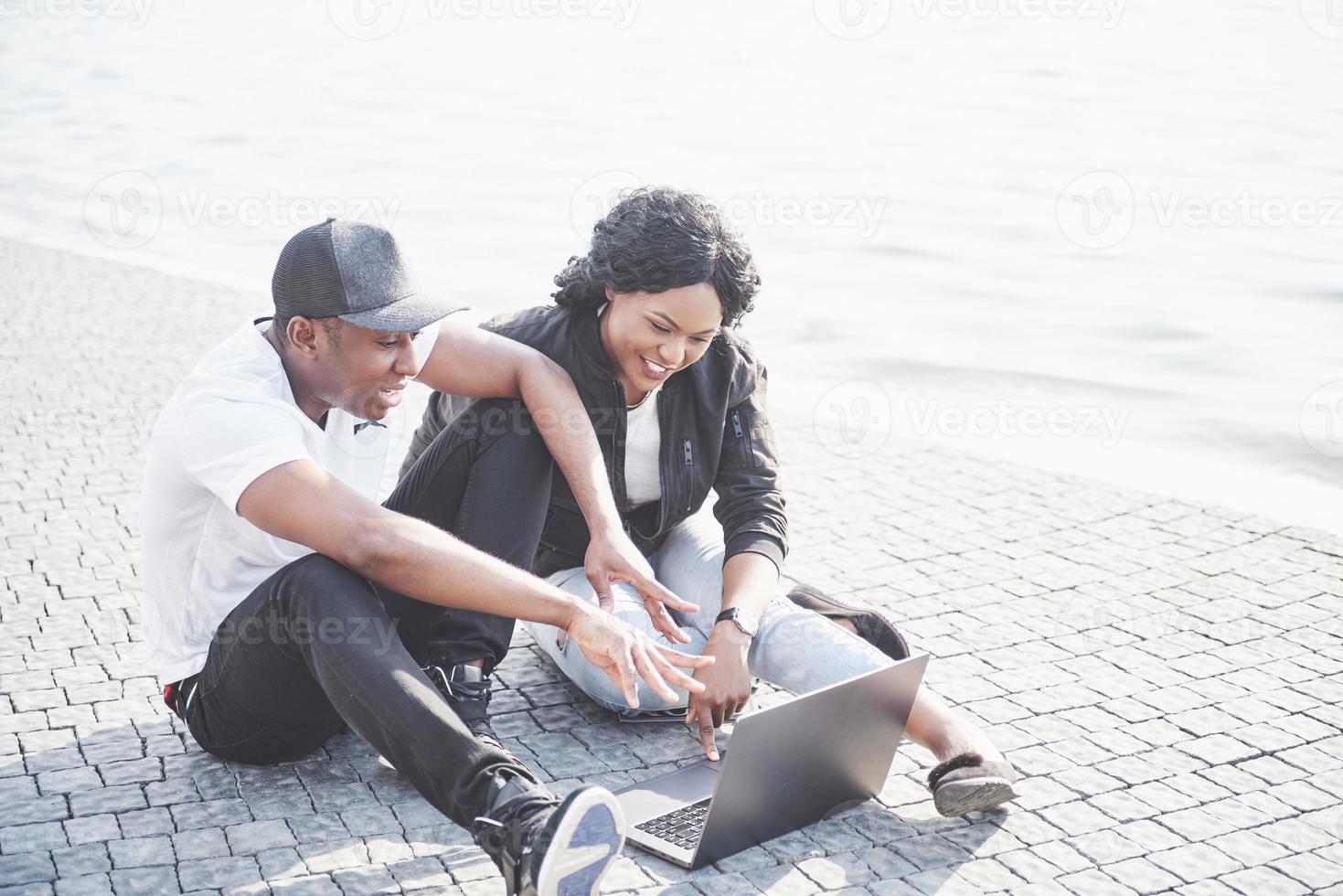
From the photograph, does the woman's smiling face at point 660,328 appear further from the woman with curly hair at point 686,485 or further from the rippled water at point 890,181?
the rippled water at point 890,181

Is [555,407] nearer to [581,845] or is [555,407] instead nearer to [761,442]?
[761,442]

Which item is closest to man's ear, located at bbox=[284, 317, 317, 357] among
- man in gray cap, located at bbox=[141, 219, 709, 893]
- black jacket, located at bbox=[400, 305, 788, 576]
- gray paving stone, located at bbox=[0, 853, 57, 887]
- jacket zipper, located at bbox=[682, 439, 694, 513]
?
man in gray cap, located at bbox=[141, 219, 709, 893]

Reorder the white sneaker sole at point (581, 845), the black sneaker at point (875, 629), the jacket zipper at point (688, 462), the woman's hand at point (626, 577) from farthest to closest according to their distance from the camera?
the jacket zipper at point (688, 462) → the black sneaker at point (875, 629) → the woman's hand at point (626, 577) → the white sneaker sole at point (581, 845)

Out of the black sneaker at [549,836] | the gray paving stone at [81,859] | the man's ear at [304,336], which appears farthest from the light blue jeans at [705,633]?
the gray paving stone at [81,859]

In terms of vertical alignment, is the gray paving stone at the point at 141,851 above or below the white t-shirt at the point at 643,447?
below

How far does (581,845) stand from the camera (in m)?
2.82

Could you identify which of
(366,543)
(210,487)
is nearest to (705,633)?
(366,543)

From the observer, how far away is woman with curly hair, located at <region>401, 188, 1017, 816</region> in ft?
12.2

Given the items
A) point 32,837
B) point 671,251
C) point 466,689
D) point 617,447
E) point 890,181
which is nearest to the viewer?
point 32,837

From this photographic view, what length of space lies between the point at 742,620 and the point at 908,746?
0.64 m

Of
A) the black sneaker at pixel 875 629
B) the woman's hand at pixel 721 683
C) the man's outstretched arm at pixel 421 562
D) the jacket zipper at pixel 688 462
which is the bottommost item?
the woman's hand at pixel 721 683

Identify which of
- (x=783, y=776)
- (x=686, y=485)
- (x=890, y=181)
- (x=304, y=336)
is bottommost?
(x=783, y=776)

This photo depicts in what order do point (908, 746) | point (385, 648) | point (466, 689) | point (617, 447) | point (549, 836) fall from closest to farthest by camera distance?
point (549, 836) < point (385, 648) < point (466, 689) < point (908, 746) < point (617, 447)

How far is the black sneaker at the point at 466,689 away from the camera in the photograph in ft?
11.2
